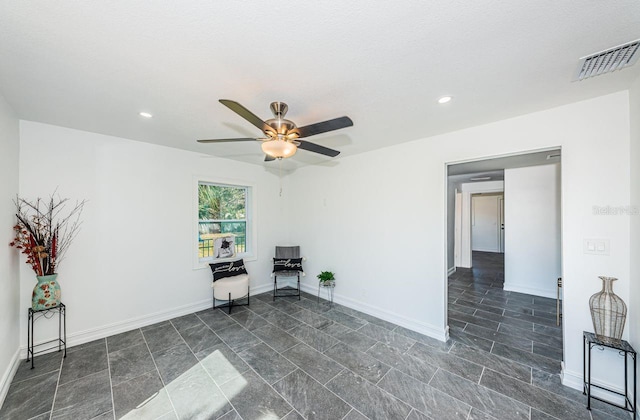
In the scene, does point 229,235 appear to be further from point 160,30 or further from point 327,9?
point 327,9

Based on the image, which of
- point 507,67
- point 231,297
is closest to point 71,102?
point 231,297

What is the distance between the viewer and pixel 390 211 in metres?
3.45

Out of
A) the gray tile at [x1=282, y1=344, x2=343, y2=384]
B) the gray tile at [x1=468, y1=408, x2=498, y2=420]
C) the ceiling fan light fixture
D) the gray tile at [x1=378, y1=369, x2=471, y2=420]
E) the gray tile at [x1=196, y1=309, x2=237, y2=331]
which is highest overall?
the ceiling fan light fixture

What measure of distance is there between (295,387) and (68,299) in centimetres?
288

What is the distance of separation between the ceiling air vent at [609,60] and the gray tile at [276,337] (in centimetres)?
354

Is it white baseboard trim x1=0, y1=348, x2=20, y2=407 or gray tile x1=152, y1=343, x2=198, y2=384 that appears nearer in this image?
white baseboard trim x1=0, y1=348, x2=20, y2=407

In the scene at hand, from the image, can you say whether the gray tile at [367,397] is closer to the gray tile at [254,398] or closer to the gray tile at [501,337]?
the gray tile at [254,398]

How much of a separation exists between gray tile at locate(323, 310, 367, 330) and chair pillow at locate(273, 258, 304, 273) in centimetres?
107

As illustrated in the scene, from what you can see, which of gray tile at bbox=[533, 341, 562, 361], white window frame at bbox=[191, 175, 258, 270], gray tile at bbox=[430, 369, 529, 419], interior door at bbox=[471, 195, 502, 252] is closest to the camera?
gray tile at bbox=[430, 369, 529, 419]

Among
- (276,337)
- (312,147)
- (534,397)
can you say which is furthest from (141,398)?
(534,397)

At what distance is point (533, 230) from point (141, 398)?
245 inches

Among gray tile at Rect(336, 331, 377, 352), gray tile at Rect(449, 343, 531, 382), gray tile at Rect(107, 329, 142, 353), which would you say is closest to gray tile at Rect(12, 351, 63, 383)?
gray tile at Rect(107, 329, 142, 353)

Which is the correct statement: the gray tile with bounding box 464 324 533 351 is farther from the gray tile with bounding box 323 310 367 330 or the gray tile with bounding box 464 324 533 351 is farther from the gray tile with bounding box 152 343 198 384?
the gray tile with bounding box 152 343 198 384

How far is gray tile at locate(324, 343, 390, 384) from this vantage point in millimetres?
2279
